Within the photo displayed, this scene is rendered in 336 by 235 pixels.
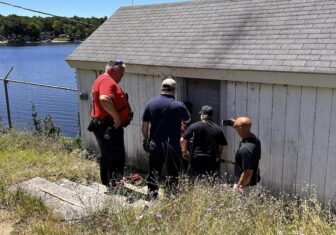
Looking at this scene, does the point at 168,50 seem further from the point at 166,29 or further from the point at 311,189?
the point at 311,189

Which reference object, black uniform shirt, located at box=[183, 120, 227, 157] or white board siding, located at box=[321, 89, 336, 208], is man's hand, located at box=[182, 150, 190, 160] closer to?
black uniform shirt, located at box=[183, 120, 227, 157]

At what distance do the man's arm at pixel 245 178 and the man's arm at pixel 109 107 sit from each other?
1.79 metres

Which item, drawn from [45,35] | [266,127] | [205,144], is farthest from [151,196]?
[45,35]

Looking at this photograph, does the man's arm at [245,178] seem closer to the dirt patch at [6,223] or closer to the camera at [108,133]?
the camera at [108,133]

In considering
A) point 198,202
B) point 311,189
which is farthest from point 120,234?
point 311,189

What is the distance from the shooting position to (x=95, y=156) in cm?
891

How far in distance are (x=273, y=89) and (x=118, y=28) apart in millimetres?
4817

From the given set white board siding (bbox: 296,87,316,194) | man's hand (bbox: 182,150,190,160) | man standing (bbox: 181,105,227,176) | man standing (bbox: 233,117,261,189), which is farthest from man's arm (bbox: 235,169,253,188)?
white board siding (bbox: 296,87,316,194)

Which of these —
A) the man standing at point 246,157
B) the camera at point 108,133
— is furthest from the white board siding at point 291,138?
the camera at point 108,133

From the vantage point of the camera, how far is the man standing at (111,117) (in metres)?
5.22

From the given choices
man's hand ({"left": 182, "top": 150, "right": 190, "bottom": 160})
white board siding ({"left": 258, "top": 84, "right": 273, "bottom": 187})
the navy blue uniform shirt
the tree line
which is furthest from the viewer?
the tree line

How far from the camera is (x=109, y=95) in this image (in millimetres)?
5180

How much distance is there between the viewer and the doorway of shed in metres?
6.91

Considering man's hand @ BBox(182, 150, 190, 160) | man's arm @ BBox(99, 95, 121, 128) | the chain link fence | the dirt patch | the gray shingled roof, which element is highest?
the gray shingled roof
